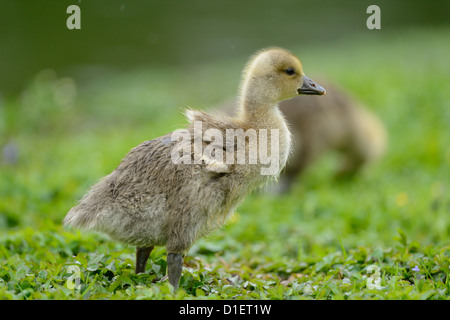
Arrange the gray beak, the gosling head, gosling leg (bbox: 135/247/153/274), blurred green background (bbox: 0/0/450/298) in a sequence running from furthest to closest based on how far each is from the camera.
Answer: blurred green background (bbox: 0/0/450/298)
the gray beak
the gosling head
gosling leg (bbox: 135/247/153/274)

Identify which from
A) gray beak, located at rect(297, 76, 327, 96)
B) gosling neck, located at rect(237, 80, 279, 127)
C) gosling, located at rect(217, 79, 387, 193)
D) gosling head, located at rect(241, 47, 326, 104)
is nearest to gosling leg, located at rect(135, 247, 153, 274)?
gosling neck, located at rect(237, 80, 279, 127)

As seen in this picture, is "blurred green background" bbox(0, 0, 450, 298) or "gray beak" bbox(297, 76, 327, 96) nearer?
"gray beak" bbox(297, 76, 327, 96)

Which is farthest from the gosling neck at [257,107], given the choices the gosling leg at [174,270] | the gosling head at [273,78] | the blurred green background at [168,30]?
the blurred green background at [168,30]

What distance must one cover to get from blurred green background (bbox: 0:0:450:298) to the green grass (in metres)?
0.02

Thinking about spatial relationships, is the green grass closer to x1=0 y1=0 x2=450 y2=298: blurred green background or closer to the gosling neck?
x1=0 y1=0 x2=450 y2=298: blurred green background

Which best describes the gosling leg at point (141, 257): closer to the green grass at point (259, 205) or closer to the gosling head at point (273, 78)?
the green grass at point (259, 205)

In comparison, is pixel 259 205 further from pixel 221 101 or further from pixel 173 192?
pixel 221 101

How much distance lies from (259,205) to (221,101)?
17.7 feet

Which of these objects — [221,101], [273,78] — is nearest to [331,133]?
[221,101]

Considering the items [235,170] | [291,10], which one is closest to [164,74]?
[291,10]

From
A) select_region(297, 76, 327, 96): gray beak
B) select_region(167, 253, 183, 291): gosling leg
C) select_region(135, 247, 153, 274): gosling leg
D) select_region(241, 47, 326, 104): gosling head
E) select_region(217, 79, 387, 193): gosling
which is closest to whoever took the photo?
select_region(167, 253, 183, 291): gosling leg

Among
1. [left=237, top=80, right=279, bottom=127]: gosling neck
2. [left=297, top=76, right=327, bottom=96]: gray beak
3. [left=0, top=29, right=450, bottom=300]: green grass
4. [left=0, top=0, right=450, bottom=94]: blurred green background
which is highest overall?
[left=0, top=0, right=450, bottom=94]: blurred green background

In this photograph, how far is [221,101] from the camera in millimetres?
12750

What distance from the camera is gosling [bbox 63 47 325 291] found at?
152 inches
